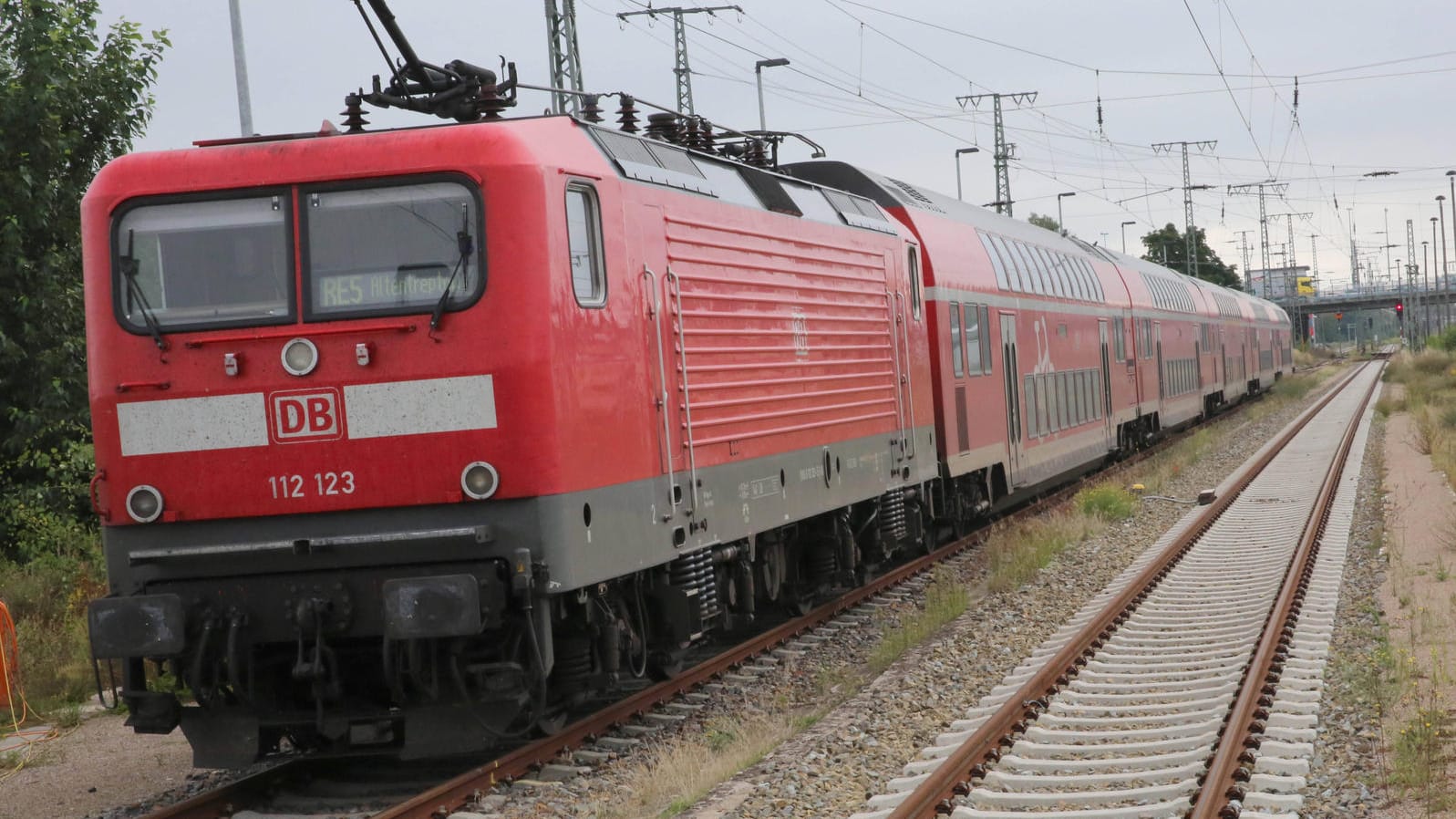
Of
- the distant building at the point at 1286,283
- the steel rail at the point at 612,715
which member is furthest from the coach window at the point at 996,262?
the distant building at the point at 1286,283

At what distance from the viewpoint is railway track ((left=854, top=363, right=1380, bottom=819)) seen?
258 inches

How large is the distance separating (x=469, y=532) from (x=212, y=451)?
1.29 m

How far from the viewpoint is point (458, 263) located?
7188 millimetres

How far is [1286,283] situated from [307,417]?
99.4 meters

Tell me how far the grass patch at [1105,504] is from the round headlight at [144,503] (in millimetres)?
12829

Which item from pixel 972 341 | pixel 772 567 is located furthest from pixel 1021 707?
pixel 972 341

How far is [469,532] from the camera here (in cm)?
700

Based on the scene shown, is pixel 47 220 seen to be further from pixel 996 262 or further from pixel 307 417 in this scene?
pixel 996 262

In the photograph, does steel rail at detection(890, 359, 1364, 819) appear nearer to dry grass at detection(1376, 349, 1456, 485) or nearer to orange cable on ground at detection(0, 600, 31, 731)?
orange cable on ground at detection(0, 600, 31, 731)

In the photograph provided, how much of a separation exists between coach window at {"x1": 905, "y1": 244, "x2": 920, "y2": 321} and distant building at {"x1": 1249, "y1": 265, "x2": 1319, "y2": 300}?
193 ft

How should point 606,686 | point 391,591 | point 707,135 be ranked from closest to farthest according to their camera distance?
point 391,591 → point 606,686 → point 707,135

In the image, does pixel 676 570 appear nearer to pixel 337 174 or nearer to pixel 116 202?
pixel 337 174

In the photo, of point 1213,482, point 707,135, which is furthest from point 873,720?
point 1213,482

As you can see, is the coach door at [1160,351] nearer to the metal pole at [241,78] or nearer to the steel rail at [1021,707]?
the steel rail at [1021,707]
